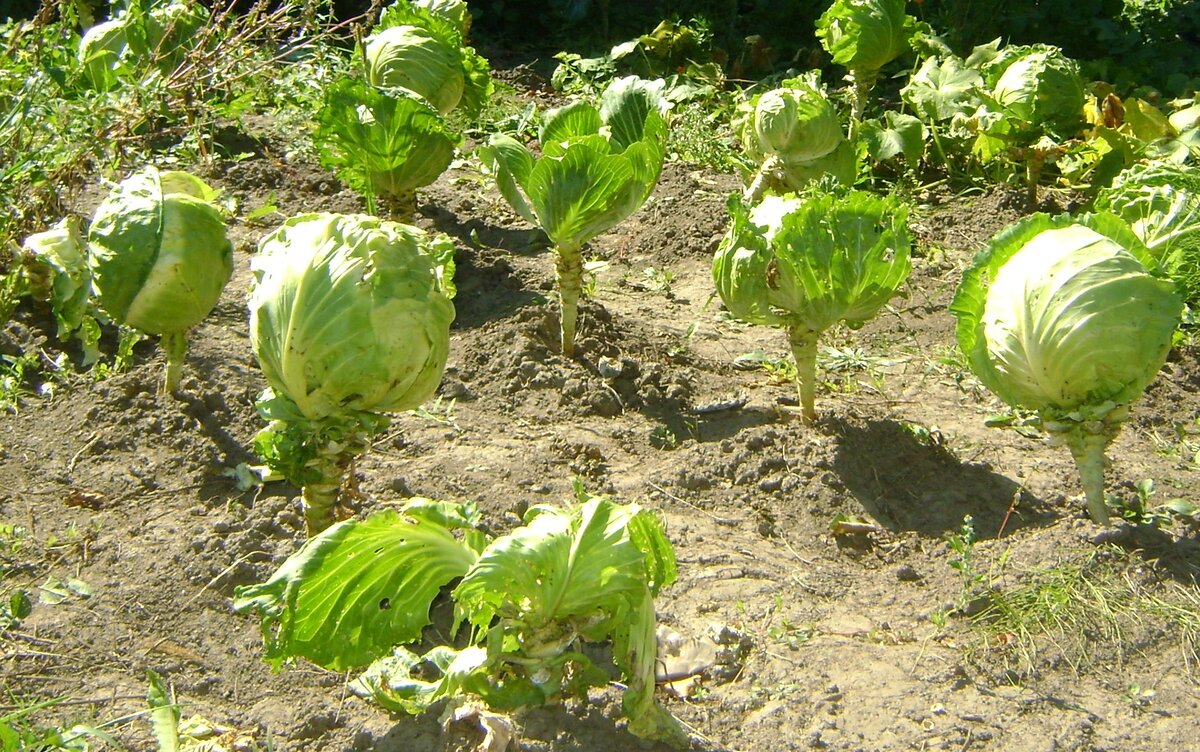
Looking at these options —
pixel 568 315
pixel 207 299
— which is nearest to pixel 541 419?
pixel 568 315

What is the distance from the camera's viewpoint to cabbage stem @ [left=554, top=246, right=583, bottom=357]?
4379 mm

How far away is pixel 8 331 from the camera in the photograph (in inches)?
175

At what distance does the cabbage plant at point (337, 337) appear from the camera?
3.00 meters

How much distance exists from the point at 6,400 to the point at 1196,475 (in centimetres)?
383

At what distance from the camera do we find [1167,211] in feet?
14.6

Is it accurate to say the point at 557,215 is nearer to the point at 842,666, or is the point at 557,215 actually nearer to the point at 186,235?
the point at 186,235

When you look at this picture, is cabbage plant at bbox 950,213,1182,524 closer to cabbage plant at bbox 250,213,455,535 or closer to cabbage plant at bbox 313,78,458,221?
cabbage plant at bbox 250,213,455,535

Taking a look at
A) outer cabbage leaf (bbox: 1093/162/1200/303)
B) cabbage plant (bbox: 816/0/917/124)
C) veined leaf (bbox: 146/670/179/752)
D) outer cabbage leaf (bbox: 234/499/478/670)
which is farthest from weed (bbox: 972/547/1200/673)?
cabbage plant (bbox: 816/0/917/124)

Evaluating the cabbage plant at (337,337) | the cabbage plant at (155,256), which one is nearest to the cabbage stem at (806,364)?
the cabbage plant at (337,337)

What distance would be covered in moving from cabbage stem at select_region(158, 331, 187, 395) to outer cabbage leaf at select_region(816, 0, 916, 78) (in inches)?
162

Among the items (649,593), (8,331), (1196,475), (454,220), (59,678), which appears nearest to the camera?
(649,593)

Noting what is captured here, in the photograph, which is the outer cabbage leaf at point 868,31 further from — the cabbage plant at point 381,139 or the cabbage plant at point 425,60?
the cabbage plant at point 381,139

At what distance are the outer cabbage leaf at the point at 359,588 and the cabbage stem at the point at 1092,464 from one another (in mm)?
1755

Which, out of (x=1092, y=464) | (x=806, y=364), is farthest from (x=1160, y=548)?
(x=806, y=364)
